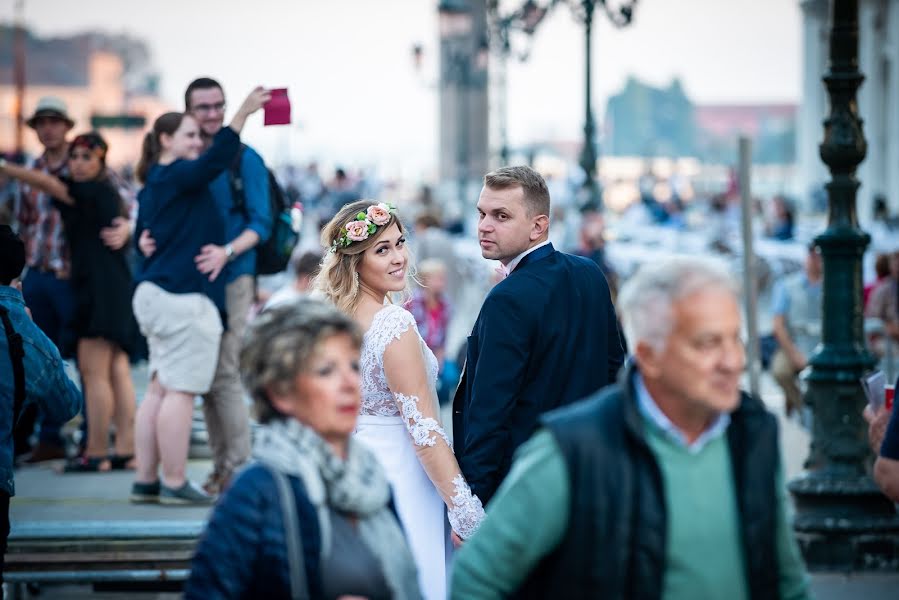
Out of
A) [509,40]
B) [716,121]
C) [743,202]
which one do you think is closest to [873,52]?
[509,40]

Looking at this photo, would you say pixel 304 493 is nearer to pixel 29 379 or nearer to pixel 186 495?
pixel 29 379

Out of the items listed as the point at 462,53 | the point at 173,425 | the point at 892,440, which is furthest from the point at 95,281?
the point at 462,53

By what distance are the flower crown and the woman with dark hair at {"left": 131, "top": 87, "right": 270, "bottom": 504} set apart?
6.63ft

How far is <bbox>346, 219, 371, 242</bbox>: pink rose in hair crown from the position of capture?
4.91 m

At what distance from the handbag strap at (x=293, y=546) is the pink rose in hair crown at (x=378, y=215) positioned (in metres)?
2.19

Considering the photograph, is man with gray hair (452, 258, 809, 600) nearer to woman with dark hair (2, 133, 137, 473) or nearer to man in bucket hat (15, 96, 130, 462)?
woman with dark hair (2, 133, 137, 473)

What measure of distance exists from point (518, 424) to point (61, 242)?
434cm

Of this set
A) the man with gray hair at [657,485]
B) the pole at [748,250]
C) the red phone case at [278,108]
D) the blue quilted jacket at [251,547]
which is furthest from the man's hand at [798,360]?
the blue quilted jacket at [251,547]

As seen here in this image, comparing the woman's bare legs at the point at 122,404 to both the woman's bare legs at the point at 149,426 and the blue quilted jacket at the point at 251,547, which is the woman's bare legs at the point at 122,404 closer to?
the woman's bare legs at the point at 149,426

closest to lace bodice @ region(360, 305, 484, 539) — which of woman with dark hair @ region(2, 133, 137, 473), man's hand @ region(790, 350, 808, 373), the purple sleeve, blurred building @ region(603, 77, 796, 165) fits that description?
the purple sleeve

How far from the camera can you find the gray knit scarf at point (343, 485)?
2.88 m

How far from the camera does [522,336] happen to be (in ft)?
15.9

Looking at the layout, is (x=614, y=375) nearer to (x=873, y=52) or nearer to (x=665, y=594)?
(x=665, y=594)

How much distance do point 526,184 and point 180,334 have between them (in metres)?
2.69
